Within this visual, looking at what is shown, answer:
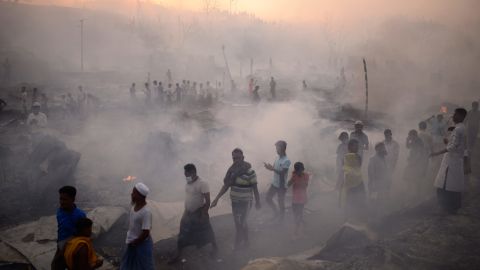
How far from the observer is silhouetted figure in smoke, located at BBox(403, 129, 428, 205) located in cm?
726

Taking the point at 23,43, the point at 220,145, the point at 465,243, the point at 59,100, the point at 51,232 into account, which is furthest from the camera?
the point at 23,43

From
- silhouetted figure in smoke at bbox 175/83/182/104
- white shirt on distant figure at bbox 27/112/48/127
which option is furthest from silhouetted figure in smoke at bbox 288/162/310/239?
silhouetted figure in smoke at bbox 175/83/182/104

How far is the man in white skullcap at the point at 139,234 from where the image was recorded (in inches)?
146

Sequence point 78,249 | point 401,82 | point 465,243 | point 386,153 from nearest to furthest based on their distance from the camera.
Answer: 1. point 78,249
2. point 465,243
3. point 386,153
4. point 401,82

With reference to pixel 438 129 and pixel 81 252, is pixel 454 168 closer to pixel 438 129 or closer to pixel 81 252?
pixel 438 129

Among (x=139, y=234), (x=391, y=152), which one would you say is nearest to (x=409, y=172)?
(x=391, y=152)

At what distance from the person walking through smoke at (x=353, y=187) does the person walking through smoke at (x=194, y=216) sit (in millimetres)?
2461

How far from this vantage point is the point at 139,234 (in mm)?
3752

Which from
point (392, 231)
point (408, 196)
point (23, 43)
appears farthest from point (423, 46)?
point (23, 43)

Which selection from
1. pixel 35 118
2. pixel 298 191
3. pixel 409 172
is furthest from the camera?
pixel 35 118

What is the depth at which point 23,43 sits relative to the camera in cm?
3978

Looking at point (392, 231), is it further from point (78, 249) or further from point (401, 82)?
point (401, 82)

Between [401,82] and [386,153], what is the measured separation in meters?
17.9

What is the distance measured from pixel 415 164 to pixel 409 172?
242 mm
